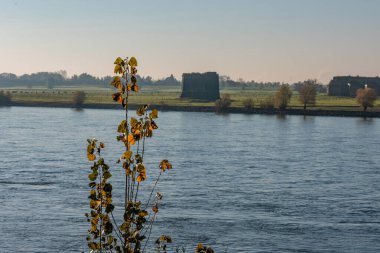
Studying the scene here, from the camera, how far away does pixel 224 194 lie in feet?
144

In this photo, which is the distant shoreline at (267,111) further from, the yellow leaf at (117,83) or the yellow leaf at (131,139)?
the yellow leaf at (131,139)

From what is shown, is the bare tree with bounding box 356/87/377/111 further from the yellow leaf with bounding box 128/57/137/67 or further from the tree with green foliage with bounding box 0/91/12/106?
the yellow leaf with bounding box 128/57/137/67

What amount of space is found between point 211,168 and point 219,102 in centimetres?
10882

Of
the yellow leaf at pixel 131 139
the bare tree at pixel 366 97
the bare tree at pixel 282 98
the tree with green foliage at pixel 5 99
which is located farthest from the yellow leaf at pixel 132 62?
the tree with green foliage at pixel 5 99

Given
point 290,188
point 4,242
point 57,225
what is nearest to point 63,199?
point 57,225

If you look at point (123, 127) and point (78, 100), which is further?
point (78, 100)

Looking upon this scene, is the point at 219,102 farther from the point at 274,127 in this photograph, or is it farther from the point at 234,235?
the point at 234,235

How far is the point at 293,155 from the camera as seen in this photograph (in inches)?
2756

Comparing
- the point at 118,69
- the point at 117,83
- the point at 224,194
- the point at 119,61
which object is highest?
the point at 119,61

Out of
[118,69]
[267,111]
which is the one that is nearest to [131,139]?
[118,69]

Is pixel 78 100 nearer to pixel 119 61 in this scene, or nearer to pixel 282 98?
pixel 282 98

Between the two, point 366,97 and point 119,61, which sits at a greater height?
point 119,61

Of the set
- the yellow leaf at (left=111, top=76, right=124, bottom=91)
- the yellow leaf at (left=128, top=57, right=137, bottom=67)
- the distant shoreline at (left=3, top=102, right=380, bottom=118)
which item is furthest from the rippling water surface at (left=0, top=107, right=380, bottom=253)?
the distant shoreline at (left=3, top=102, right=380, bottom=118)

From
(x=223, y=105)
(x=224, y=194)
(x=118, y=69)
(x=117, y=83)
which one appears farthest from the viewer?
(x=223, y=105)
